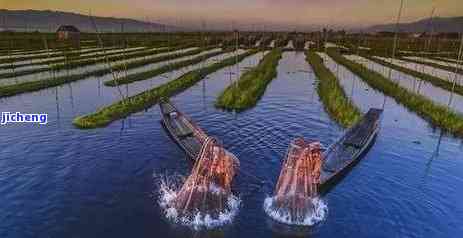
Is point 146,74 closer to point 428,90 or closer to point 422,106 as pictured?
point 422,106

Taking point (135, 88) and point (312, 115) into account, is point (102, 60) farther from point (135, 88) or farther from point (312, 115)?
point (312, 115)

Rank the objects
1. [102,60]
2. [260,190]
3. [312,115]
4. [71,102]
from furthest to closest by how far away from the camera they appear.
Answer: [102,60]
[71,102]
[312,115]
[260,190]

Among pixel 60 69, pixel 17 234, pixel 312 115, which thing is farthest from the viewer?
pixel 60 69

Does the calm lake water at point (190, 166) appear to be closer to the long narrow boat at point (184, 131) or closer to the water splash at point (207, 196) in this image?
the water splash at point (207, 196)

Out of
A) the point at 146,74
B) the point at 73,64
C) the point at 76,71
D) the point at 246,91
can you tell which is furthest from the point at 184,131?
the point at 73,64

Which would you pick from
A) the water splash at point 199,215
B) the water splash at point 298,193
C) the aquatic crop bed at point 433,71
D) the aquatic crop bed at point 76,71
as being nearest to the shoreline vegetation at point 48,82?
the aquatic crop bed at point 76,71

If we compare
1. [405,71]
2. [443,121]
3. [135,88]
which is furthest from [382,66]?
[135,88]

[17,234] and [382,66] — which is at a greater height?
[382,66]
